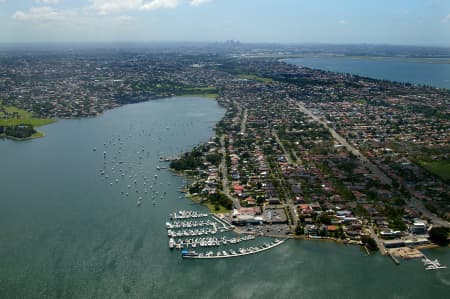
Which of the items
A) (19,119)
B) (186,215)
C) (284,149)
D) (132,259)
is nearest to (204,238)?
(186,215)

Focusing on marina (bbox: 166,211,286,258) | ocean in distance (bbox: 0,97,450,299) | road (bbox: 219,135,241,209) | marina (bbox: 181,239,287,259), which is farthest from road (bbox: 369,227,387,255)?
road (bbox: 219,135,241,209)

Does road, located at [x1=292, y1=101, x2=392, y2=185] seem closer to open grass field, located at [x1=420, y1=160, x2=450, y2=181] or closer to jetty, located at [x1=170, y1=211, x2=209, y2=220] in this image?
open grass field, located at [x1=420, y1=160, x2=450, y2=181]

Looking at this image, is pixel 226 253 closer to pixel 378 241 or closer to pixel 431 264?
pixel 378 241

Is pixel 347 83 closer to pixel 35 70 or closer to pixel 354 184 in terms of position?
pixel 354 184

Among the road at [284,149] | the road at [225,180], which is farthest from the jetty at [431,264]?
the road at [284,149]

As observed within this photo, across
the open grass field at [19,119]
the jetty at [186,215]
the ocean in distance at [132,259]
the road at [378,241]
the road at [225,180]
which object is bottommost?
the ocean in distance at [132,259]

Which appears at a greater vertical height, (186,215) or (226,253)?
(186,215)

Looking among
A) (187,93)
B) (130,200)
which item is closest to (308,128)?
(130,200)

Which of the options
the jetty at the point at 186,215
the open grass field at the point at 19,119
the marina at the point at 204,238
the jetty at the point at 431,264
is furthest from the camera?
the open grass field at the point at 19,119

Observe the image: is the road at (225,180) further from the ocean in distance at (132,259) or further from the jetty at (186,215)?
the ocean in distance at (132,259)
